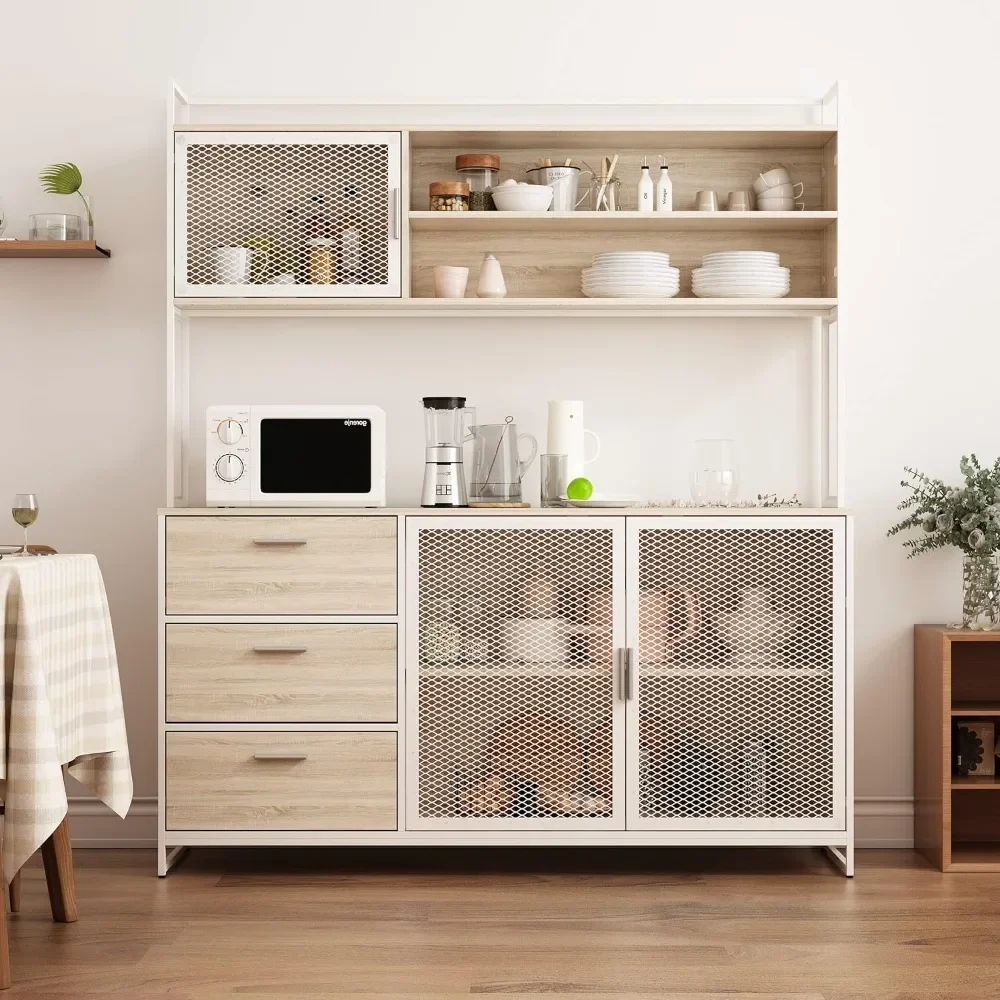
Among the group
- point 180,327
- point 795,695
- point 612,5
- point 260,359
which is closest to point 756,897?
point 795,695

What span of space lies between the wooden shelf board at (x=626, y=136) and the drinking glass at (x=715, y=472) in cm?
83

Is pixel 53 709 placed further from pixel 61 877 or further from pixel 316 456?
pixel 316 456

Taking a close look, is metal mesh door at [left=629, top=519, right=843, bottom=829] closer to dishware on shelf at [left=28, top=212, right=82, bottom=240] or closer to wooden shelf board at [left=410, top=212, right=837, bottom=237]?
wooden shelf board at [left=410, top=212, right=837, bottom=237]

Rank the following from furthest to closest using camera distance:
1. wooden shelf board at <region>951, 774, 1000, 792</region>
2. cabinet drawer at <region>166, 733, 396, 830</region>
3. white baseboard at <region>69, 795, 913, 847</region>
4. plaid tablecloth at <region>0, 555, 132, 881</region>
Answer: white baseboard at <region>69, 795, 913, 847</region> → wooden shelf board at <region>951, 774, 1000, 792</region> → cabinet drawer at <region>166, 733, 396, 830</region> → plaid tablecloth at <region>0, 555, 132, 881</region>

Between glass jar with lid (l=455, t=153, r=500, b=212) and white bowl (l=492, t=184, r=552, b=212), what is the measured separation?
0.28 ft

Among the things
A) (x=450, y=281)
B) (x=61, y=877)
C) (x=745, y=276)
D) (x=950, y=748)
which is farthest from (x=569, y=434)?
(x=61, y=877)

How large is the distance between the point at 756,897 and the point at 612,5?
8.04 feet

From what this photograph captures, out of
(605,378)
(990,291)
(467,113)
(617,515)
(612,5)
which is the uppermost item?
(612,5)

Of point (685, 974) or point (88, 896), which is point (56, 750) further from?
point (685, 974)

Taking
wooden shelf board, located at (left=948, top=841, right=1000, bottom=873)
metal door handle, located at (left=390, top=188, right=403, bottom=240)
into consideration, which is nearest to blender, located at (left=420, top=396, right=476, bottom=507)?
metal door handle, located at (left=390, top=188, right=403, bottom=240)

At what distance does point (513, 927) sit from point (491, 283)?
1.63m

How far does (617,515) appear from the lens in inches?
108

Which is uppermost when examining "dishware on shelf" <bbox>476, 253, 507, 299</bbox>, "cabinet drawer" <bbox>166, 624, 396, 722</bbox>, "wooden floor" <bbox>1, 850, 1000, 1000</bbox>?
"dishware on shelf" <bbox>476, 253, 507, 299</bbox>

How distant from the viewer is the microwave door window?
9.07ft
